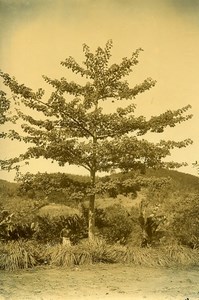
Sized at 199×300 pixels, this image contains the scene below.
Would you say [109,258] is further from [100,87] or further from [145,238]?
[100,87]

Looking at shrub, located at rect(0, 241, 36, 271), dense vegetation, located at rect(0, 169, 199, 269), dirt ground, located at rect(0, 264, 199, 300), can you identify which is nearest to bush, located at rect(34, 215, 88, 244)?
dense vegetation, located at rect(0, 169, 199, 269)

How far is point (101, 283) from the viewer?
7109 mm

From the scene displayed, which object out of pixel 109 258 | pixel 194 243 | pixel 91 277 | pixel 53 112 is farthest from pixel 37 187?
pixel 194 243

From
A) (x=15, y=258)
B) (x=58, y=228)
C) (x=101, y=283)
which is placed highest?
(x=58, y=228)

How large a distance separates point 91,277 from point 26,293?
1514mm

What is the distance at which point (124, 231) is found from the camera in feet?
33.4

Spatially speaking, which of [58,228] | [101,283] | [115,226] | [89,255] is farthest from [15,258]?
[115,226]

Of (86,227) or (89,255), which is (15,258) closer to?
(89,255)

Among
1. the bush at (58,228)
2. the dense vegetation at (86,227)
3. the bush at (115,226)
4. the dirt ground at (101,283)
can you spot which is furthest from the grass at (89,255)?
the bush at (115,226)

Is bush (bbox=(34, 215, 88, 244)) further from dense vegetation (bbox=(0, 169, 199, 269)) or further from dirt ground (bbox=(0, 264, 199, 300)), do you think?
dirt ground (bbox=(0, 264, 199, 300))

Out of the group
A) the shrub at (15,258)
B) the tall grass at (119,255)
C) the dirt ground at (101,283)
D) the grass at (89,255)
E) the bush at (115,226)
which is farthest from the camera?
the bush at (115,226)

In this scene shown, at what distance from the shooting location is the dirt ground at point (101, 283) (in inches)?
249

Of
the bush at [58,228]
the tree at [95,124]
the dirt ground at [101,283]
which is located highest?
the tree at [95,124]

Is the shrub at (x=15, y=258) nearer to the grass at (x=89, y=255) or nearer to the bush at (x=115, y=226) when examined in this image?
the grass at (x=89, y=255)
